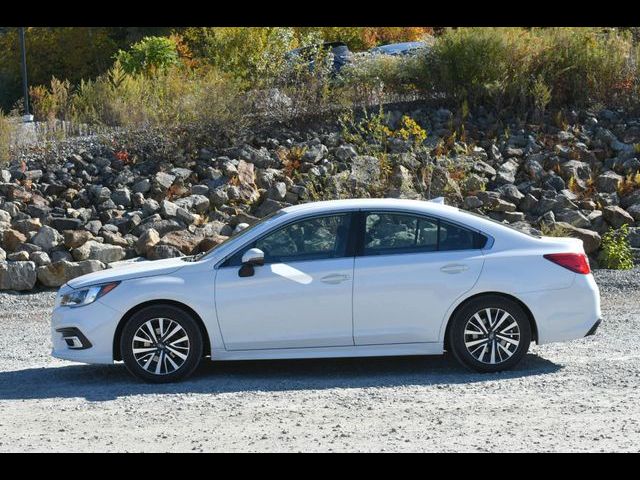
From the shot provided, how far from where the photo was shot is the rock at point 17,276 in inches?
578

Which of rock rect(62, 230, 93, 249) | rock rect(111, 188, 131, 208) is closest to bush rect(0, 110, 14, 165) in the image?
rock rect(111, 188, 131, 208)

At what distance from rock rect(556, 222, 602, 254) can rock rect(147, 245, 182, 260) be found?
5431 mm

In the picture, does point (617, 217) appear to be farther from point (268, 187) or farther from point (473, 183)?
point (268, 187)

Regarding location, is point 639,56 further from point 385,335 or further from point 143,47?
point 385,335

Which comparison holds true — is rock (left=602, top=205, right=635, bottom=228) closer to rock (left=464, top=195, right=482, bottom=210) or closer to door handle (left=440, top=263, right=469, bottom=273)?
rock (left=464, top=195, right=482, bottom=210)

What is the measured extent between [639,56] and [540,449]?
15.3 meters

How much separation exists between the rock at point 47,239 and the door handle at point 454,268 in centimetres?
763

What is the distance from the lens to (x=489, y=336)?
9.58 metres

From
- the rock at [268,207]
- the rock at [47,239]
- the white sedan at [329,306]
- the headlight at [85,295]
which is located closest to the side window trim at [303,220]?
the white sedan at [329,306]

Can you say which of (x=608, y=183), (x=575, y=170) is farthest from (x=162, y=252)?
(x=608, y=183)

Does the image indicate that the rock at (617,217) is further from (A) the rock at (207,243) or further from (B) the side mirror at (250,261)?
(B) the side mirror at (250,261)

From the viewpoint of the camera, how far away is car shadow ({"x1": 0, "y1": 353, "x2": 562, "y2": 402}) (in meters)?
9.28

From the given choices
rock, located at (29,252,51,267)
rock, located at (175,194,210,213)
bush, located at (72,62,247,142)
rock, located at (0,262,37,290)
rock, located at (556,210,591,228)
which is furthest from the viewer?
bush, located at (72,62,247,142)

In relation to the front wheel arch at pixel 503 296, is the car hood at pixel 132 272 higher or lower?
higher
